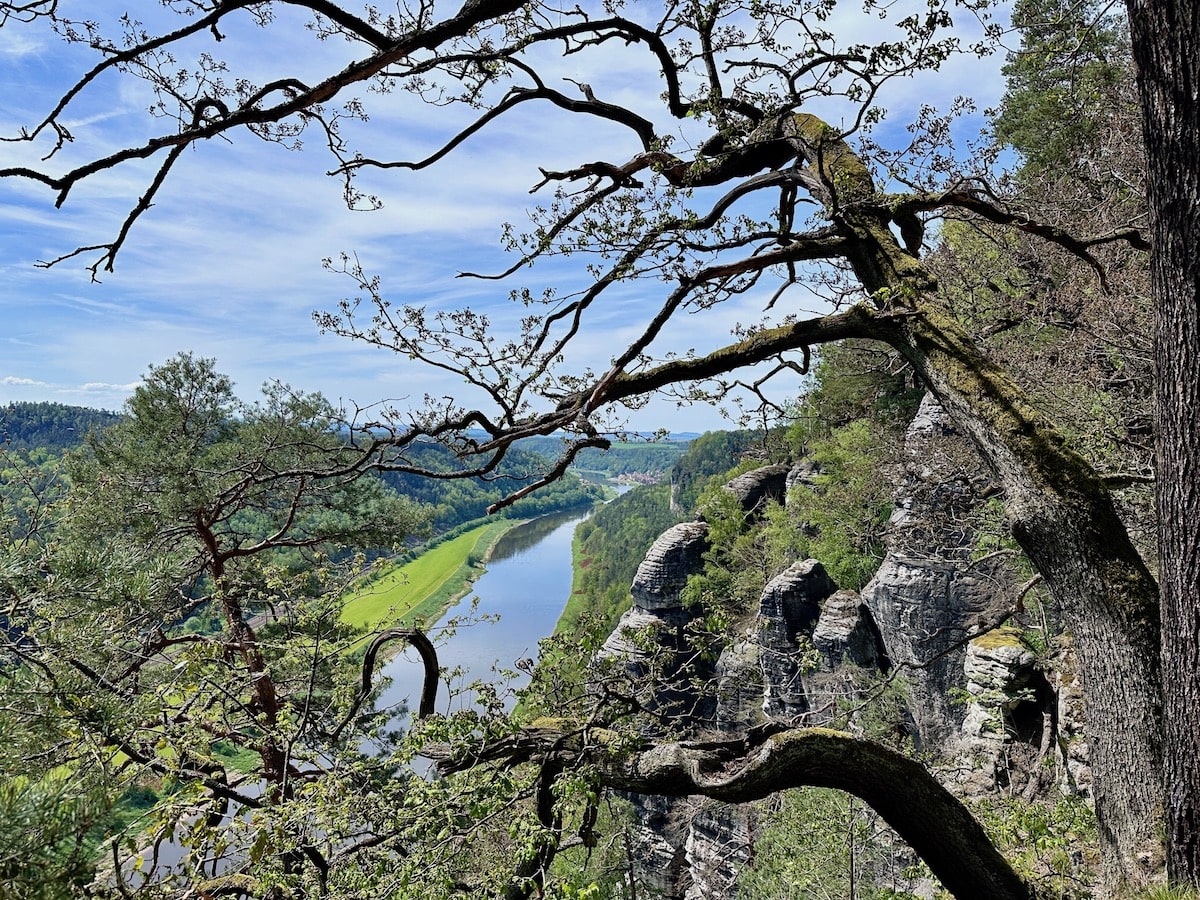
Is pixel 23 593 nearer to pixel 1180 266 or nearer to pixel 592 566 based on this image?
pixel 1180 266

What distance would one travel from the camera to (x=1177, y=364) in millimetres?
2189

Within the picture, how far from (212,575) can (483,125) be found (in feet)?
21.4

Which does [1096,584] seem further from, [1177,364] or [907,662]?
[907,662]

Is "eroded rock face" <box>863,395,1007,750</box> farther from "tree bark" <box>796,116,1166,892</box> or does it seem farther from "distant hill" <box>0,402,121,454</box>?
"distant hill" <box>0,402,121,454</box>

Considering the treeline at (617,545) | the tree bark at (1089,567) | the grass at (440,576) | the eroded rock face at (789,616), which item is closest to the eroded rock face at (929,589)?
the eroded rock face at (789,616)

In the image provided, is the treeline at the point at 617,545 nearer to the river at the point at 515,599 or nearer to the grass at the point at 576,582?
the grass at the point at 576,582

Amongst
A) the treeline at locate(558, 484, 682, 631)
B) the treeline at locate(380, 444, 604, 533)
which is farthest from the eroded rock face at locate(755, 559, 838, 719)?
the treeline at locate(380, 444, 604, 533)

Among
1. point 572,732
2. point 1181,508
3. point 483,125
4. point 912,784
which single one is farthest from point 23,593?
point 1181,508

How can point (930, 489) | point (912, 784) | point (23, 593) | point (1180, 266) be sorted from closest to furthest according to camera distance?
point (1180, 266)
point (23, 593)
point (912, 784)
point (930, 489)

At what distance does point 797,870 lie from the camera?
834 cm

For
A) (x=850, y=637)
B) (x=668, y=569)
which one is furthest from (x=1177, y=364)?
(x=668, y=569)

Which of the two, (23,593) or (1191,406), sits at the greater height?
(1191,406)

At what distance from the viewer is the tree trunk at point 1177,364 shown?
6.64 feet

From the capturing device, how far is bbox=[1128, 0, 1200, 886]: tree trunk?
79.7 inches
